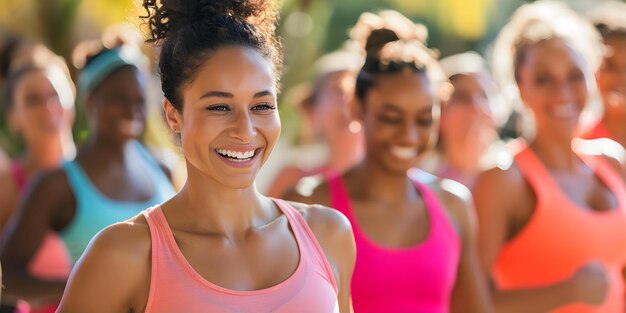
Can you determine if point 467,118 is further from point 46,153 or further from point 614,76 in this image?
point 46,153

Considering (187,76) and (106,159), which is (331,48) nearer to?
(106,159)

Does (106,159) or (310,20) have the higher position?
(106,159)

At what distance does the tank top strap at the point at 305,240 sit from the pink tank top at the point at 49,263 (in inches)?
83.3

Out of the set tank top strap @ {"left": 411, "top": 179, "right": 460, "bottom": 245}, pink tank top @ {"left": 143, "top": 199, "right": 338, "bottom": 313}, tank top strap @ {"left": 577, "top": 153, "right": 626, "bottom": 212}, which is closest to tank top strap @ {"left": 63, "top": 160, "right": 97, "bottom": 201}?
tank top strap @ {"left": 411, "top": 179, "right": 460, "bottom": 245}

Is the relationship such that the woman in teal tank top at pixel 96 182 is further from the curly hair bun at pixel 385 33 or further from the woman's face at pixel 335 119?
the woman's face at pixel 335 119

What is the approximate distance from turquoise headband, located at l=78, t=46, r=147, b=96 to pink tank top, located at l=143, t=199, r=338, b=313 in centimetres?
253

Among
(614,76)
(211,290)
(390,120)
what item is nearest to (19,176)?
(390,120)

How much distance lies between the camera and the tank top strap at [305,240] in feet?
11.5

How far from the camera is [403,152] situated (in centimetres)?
489

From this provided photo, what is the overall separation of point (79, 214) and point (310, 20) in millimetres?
7868

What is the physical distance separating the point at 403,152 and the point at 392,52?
0.43 m

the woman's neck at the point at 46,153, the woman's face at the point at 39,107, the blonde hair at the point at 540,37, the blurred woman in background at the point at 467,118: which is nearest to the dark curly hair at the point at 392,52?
the blonde hair at the point at 540,37

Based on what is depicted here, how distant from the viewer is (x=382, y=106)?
195 inches

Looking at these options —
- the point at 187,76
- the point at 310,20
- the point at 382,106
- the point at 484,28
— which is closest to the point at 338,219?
the point at 187,76
